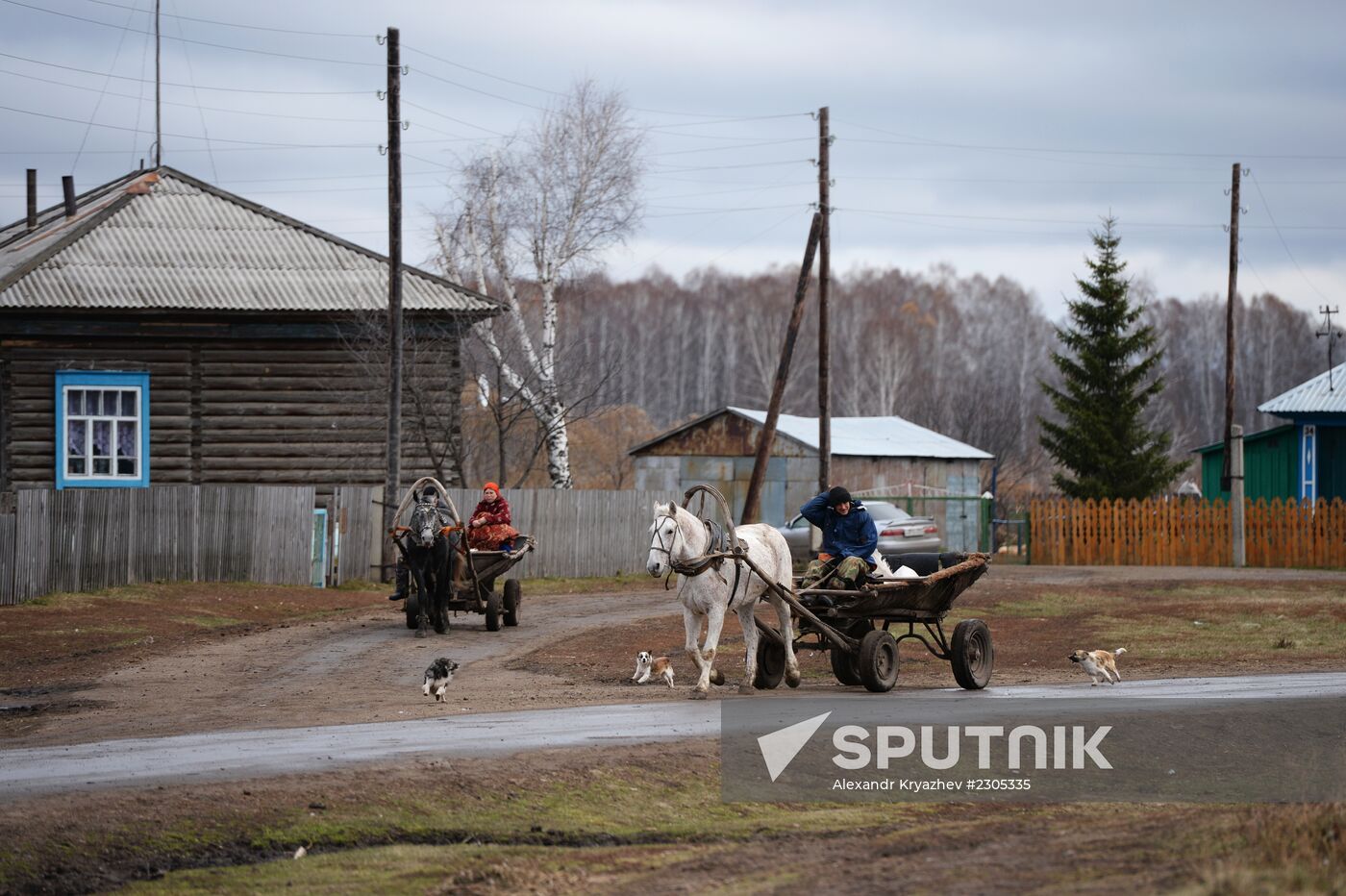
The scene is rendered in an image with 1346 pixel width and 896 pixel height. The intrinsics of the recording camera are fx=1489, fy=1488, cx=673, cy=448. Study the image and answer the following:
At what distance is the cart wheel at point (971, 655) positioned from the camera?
1462 centimetres

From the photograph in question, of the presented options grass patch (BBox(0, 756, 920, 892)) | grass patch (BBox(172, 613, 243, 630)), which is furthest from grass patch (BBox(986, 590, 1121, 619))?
grass patch (BBox(0, 756, 920, 892))

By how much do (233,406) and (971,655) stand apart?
22185 mm

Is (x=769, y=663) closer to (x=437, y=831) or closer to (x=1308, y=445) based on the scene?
(x=437, y=831)

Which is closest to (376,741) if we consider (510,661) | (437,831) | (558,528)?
(437,831)

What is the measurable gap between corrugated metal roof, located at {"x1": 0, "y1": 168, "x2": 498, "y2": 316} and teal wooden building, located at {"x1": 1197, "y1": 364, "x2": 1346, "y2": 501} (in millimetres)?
23158

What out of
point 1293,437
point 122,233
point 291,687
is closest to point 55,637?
point 291,687

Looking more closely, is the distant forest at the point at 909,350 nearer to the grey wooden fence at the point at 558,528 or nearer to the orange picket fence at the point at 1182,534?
the orange picket fence at the point at 1182,534

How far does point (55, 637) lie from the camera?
64.5 feet

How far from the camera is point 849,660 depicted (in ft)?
48.8

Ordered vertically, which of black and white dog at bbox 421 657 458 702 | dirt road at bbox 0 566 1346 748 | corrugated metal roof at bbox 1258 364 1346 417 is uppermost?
corrugated metal roof at bbox 1258 364 1346 417

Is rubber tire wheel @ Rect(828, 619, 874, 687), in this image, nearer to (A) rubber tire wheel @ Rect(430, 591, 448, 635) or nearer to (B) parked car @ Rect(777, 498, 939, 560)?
(A) rubber tire wheel @ Rect(430, 591, 448, 635)

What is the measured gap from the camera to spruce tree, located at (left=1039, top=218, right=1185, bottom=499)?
47.2m

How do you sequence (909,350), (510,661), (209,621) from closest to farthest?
(510,661)
(209,621)
(909,350)

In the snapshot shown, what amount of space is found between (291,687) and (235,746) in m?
4.56
